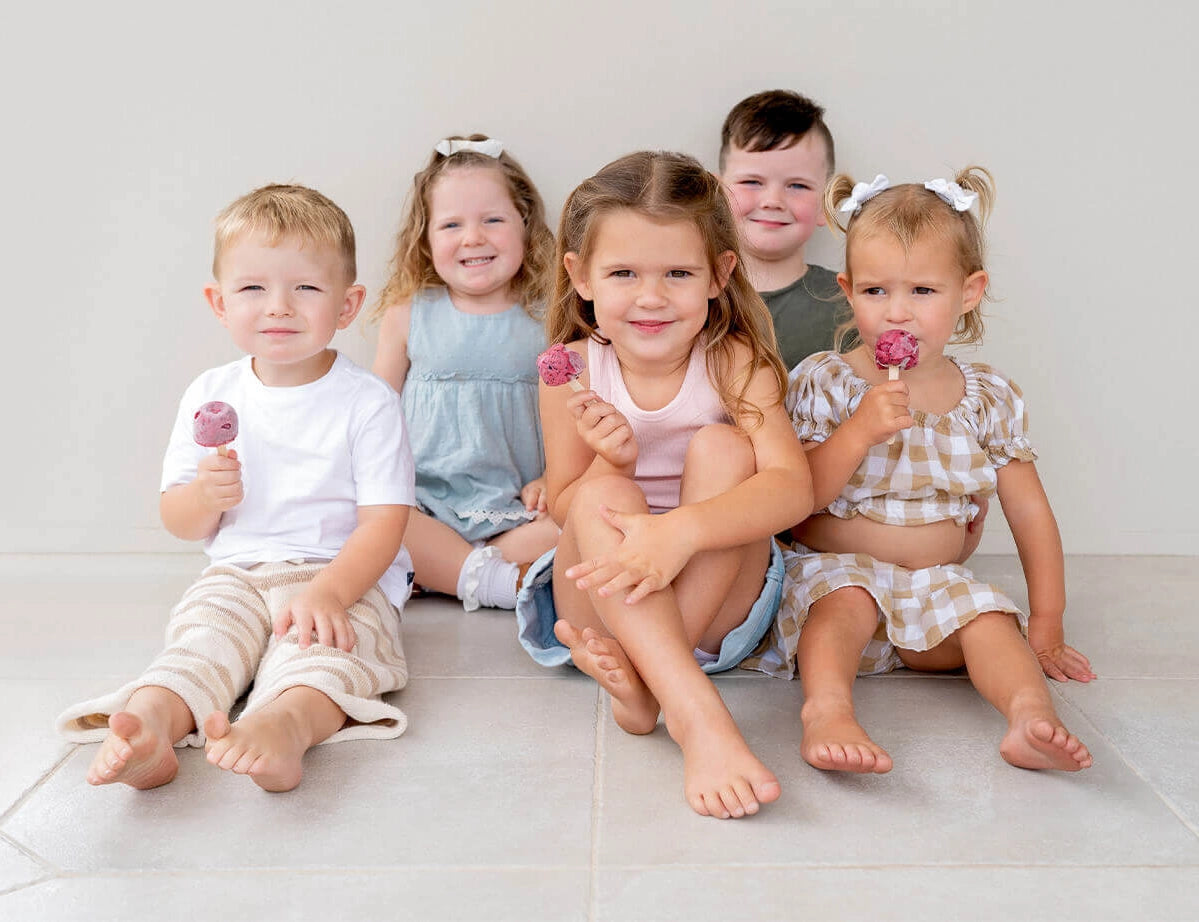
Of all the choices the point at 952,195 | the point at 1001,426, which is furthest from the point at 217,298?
the point at 1001,426

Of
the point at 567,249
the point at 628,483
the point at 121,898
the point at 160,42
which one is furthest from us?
the point at 160,42

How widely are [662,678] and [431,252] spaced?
122 cm

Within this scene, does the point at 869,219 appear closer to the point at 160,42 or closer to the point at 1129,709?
the point at 1129,709

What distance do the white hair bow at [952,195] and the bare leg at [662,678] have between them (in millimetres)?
648

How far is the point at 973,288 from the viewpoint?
175cm

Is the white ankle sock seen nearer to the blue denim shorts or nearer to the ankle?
the blue denim shorts

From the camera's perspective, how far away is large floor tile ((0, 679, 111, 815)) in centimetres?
140

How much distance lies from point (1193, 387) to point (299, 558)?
6.10ft

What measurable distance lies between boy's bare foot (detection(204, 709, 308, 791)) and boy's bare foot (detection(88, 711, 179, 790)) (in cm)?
6

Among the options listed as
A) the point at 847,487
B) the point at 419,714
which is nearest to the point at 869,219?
the point at 847,487

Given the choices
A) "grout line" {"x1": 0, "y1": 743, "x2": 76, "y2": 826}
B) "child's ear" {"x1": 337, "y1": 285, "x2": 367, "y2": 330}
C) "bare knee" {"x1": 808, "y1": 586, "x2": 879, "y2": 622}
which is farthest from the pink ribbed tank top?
"grout line" {"x1": 0, "y1": 743, "x2": 76, "y2": 826}

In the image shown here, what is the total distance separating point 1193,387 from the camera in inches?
97.3

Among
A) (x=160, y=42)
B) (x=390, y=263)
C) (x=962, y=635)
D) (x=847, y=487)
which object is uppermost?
(x=160, y=42)

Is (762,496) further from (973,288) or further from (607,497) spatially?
(973,288)
